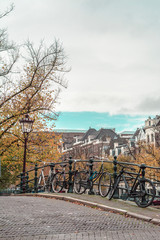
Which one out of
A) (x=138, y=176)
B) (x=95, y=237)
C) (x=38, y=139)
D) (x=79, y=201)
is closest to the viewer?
(x=95, y=237)

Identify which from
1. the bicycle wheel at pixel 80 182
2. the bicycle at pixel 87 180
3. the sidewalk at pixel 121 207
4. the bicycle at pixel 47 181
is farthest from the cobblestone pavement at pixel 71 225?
the bicycle at pixel 47 181

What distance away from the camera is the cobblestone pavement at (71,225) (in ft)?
19.3

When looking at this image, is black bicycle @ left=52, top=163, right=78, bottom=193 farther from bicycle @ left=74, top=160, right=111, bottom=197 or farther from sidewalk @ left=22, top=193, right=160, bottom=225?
sidewalk @ left=22, top=193, right=160, bottom=225

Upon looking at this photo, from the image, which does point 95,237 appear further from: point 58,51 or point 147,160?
point 147,160

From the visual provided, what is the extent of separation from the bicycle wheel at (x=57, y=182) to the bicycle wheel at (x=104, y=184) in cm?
276

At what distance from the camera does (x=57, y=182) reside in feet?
44.6

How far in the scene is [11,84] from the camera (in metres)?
23.7

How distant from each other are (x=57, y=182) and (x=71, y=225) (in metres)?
6.97

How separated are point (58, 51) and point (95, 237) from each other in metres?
18.2

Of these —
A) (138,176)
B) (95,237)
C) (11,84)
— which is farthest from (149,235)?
(11,84)

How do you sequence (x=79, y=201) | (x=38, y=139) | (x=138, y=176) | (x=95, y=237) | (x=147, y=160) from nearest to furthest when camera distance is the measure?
1. (x=95, y=237)
2. (x=138, y=176)
3. (x=79, y=201)
4. (x=38, y=139)
5. (x=147, y=160)

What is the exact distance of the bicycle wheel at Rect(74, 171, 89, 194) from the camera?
11.8 m

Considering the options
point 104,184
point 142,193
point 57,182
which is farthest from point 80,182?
point 142,193

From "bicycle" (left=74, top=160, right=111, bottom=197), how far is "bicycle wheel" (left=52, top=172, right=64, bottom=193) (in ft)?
4.14
